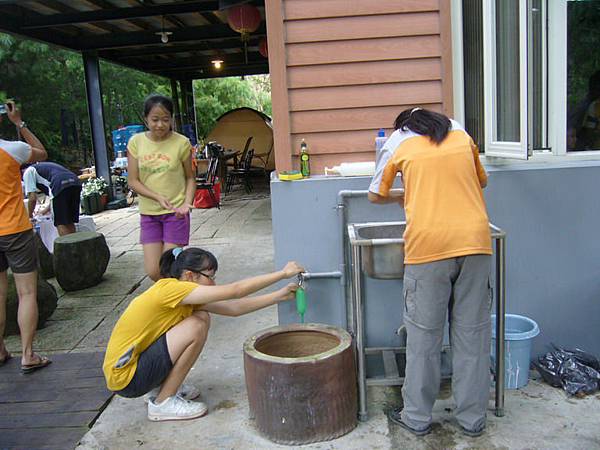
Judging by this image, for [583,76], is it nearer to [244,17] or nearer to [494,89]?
[494,89]

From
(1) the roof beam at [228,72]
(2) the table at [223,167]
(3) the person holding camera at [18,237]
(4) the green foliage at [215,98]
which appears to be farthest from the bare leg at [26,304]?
(4) the green foliage at [215,98]

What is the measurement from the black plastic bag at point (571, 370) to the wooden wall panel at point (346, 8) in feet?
7.23

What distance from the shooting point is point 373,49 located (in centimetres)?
355

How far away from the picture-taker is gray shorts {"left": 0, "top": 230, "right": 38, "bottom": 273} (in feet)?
11.7

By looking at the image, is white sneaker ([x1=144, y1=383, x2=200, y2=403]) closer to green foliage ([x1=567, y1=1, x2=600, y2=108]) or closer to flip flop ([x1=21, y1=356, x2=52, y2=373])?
flip flop ([x1=21, y1=356, x2=52, y2=373])

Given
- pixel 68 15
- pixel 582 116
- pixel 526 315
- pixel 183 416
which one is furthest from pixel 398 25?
pixel 68 15

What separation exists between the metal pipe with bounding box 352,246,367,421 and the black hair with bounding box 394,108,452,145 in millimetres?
621

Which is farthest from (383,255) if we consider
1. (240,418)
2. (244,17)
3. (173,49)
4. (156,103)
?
(173,49)

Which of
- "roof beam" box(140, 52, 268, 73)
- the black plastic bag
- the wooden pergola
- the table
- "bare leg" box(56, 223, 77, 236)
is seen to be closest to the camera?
the black plastic bag

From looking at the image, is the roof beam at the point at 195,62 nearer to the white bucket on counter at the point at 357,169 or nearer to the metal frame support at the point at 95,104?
the metal frame support at the point at 95,104

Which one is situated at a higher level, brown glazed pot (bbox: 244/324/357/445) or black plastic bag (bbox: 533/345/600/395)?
brown glazed pot (bbox: 244/324/357/445)

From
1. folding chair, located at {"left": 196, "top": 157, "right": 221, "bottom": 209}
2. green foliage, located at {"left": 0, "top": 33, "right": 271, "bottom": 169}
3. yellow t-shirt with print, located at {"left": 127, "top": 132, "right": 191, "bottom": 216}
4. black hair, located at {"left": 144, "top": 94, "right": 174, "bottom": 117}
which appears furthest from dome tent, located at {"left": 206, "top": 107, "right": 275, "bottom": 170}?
black hair, located at {"left": 144, "top": 94, "right": 174, "bottom": 117}

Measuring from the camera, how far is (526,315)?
11.3ft

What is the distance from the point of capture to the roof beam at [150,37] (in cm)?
989
